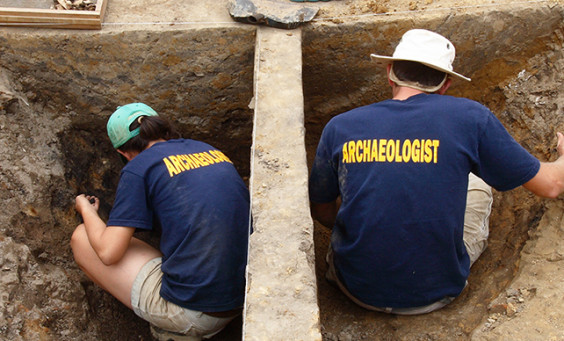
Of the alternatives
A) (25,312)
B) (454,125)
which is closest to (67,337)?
(25,312)

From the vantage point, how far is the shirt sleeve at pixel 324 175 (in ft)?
7.49

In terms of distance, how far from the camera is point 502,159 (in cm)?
209

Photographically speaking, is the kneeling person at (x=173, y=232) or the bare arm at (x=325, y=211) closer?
the kneeling person at (x=173, y=232)

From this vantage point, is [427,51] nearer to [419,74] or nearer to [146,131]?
[419,74]

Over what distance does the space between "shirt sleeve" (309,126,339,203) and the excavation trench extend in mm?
329

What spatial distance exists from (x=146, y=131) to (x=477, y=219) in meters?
1.61

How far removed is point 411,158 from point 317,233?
1464 millimetres

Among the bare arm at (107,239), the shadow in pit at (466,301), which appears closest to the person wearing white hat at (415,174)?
the shadow in pit at (466,301)

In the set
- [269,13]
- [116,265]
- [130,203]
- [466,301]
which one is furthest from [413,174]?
[269,13]

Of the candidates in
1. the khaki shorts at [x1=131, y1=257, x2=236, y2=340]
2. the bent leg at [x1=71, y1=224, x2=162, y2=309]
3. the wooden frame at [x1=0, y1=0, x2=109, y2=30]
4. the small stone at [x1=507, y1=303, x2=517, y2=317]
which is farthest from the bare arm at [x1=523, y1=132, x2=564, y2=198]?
the wooden frame at [x1=0, y1=0, x2=109, y2=30]

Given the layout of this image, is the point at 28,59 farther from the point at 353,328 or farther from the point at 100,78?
the point at 353,328

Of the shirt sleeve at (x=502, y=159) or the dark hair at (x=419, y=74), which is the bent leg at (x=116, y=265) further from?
the shirt sleeve at (x=502, y=159)

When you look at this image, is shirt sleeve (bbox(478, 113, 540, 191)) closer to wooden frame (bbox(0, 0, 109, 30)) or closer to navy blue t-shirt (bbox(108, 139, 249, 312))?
navy blue t-shirt (bbox(108, 139, 249, 312))

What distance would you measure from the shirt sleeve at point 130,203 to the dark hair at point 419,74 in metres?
1.14
